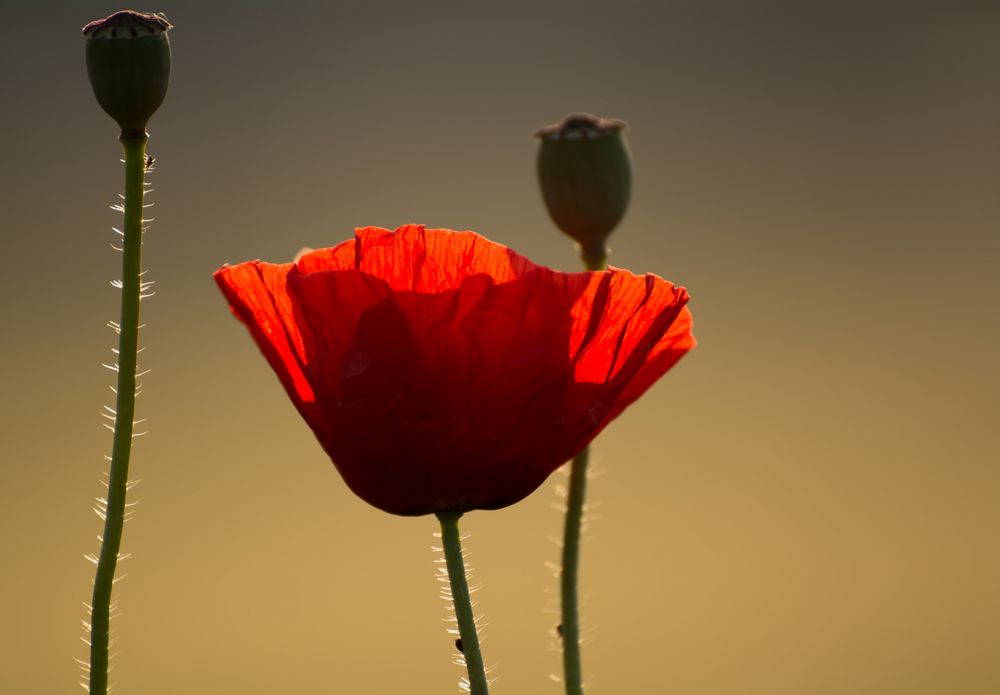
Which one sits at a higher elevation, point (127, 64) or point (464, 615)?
point (127, 64)

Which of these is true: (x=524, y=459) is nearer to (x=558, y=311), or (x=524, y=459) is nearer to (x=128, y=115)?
(x=558, y=311)

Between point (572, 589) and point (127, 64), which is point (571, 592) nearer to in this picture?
point (572, 589)

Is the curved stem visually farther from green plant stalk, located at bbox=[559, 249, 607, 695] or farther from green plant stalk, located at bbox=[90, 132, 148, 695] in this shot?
green plant stalk, located at bbox=[90, 132, 148, 695]

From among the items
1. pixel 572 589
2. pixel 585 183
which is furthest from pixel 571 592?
pixel 585 183

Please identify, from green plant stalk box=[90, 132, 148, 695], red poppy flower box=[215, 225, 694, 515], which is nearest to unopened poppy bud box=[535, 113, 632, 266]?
red poppy flower box=[215, 225, 694, 515]

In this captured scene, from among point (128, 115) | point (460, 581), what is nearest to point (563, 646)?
point (460, 581)

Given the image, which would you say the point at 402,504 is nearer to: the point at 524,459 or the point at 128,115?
the point at 524,459

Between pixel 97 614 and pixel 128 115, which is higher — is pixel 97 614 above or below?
below
